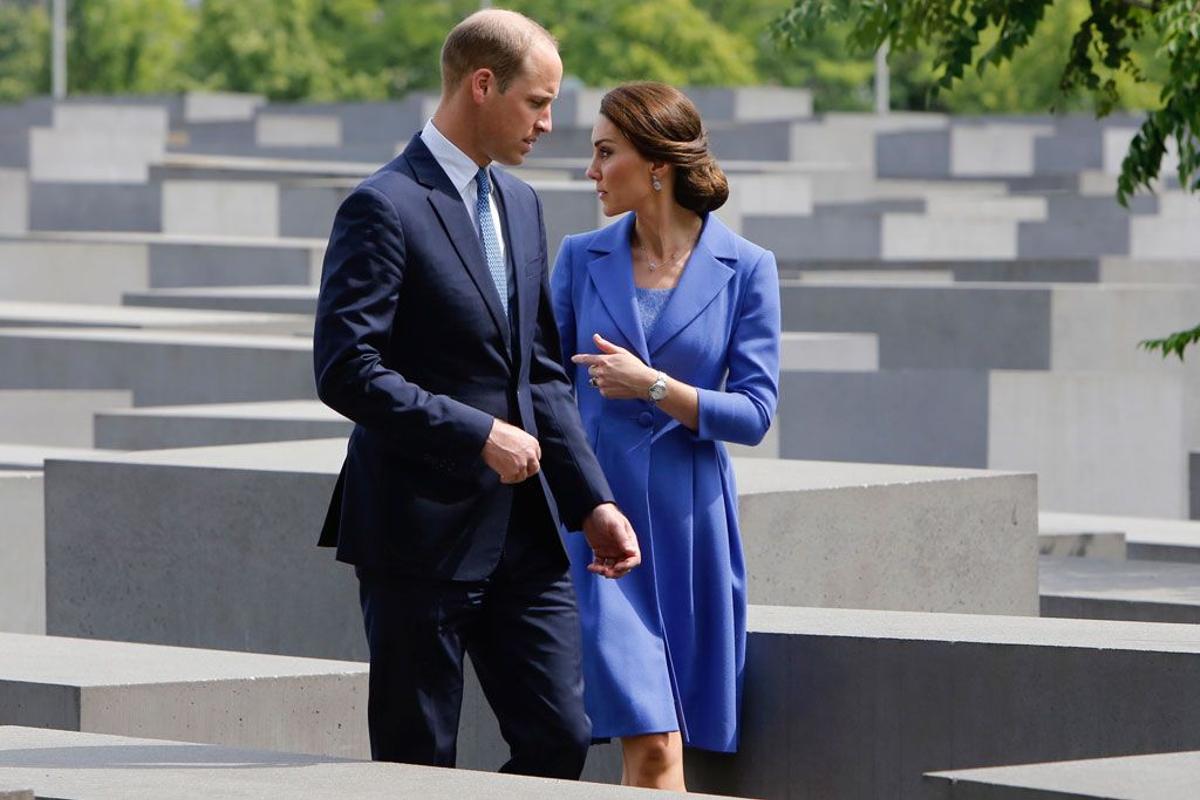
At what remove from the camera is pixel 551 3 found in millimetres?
62875

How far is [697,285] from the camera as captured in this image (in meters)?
5.23

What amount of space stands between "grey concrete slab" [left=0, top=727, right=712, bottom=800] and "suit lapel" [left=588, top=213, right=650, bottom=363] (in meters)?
1.19

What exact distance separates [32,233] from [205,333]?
13.0 m

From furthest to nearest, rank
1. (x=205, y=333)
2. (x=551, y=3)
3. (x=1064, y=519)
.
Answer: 1. (x=551, y=3)
2. (x=205, y=333)
3. (x=1064, y=519)

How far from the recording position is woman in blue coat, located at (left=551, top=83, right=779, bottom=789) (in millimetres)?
5098

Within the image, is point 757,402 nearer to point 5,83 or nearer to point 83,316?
point 83,316

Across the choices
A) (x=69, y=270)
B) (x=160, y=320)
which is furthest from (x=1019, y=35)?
(x=69, y=270)

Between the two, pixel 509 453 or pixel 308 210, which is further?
pixel 308 210

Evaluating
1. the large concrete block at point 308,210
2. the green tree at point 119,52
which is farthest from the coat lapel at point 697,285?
the green tree at point 119,52

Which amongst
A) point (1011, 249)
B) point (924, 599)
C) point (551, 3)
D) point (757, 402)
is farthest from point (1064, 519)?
point (551, 3)

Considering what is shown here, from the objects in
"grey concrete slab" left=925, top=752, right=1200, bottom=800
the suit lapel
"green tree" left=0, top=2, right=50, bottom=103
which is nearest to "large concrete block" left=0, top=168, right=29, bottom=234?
the suit lapel

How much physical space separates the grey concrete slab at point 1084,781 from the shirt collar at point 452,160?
1334 mm

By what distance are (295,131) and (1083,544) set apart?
3664 cm

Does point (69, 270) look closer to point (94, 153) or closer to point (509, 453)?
point (94, 153)
